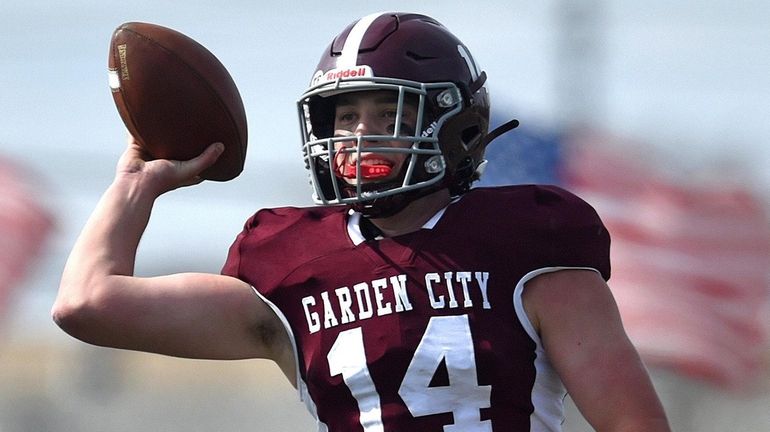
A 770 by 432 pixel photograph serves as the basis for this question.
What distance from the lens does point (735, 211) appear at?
7.36m

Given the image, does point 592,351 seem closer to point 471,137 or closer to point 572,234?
point 572,234

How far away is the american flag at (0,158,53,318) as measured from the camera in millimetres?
7578

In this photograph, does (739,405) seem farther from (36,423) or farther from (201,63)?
(201,63)

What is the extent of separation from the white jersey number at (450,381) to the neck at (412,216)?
0.85ft

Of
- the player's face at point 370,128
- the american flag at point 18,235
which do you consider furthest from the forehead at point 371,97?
the american flag at point 18,235

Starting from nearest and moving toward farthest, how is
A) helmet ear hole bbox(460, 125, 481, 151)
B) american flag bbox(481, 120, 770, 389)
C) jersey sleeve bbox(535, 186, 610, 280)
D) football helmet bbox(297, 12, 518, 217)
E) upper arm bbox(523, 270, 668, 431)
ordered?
upper arm bbox(523, 270, 668, 431) < jersey sleeve bbox(535, 186, 610, 280) < football helmet bbox(297, 12, 518, 217) < helmet ear hole bbox(460, 125, 481, 151) < american flag bbox(481, 120, 770, 389)

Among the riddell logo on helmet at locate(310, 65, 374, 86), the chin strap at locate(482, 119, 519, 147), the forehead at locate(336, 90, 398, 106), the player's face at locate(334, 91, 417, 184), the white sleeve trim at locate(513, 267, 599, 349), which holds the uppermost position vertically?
the riddell logo on helmet at locate(310, 65, 374, 86)

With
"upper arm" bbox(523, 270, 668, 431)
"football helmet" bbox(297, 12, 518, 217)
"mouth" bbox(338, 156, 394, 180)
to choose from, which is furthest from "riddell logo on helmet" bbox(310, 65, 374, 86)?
"upper arm" bbox(523, 270, 668, 431)

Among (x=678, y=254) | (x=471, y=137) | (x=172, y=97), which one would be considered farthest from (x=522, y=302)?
(x=678, y=254)

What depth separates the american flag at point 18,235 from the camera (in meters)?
7.58

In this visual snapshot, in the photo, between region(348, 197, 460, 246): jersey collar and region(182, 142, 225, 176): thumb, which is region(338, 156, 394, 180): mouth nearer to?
region(348, 197, 460, 246): jersey collar

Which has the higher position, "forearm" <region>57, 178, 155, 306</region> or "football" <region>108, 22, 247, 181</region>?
"football" <region>108, 22, 247, 181</region>

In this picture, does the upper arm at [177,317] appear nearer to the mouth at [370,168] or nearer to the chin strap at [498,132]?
the mouth at [370,168]

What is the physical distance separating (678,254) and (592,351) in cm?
473
